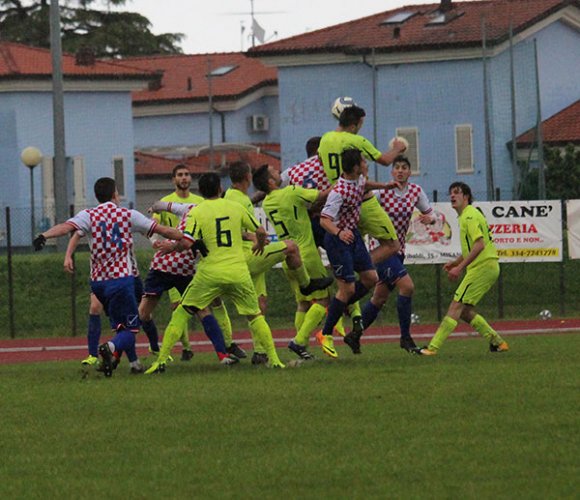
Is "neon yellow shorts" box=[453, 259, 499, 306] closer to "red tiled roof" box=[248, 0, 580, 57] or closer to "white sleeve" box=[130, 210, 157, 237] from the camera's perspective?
"white sleeve" box=[130, 210, 157, 237]

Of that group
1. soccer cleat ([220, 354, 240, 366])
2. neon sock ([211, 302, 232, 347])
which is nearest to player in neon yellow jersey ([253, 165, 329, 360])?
soccer cleat ([220, 354, 240, 366])

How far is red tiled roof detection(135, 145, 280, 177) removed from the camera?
60.7m

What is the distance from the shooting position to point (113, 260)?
15.8 m

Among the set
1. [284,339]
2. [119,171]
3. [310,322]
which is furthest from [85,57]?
[310,322]

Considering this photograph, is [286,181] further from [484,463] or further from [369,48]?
[369,48]

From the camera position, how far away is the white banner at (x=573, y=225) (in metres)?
28.2

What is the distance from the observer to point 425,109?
52.5m

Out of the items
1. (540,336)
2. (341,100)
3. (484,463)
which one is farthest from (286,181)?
(484,463)

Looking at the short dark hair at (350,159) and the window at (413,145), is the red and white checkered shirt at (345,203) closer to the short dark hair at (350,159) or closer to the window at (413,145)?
the short dark hair at (350,159)

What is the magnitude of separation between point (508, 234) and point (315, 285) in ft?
37.8

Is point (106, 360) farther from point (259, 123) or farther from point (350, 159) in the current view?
point (259, 123)

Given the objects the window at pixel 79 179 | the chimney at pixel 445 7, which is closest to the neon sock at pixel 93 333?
the window at pixel 79 179

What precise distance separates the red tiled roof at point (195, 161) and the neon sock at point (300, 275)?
42855 millimetres

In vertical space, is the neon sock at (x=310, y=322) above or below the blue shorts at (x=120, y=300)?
below
